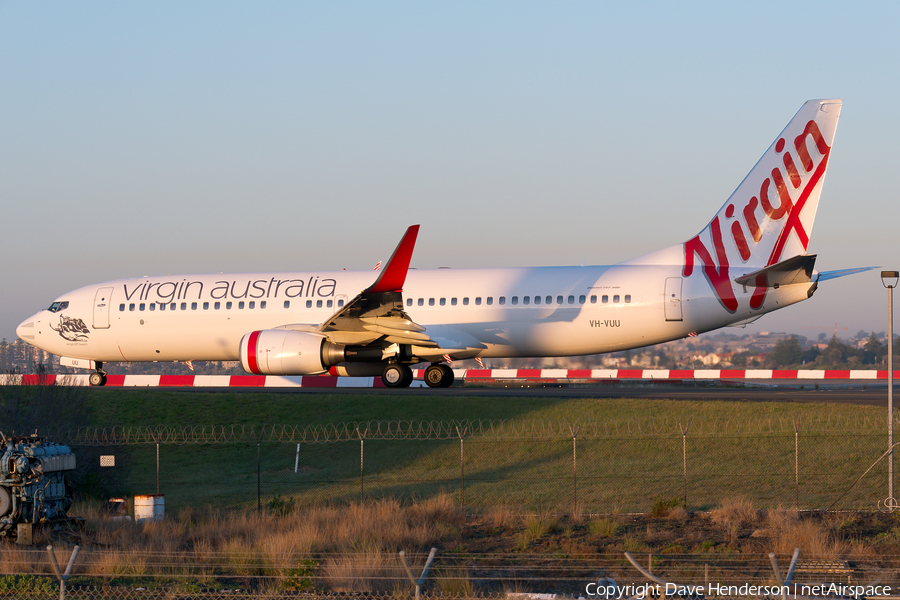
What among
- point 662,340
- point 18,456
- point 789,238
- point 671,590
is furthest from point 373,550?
point 789,238

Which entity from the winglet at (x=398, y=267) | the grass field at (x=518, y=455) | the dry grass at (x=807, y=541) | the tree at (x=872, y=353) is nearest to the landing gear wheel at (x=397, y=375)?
the grass field at (x=518, y=455)

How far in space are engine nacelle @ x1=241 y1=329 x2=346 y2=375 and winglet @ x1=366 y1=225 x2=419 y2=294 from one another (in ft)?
7.75

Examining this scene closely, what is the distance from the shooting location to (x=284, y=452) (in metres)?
23.6

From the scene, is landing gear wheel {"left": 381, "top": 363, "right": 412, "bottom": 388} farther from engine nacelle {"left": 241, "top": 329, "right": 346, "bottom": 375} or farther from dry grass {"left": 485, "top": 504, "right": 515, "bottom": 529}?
dry grass {"left": 485, "top": 504, "right": 515, "bottom": 529}

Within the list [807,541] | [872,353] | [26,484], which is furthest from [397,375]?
[872,353]

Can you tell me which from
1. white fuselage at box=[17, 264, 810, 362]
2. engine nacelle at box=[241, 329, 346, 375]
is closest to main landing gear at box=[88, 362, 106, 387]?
white fuselage at box=[17, 264, 810, 362]

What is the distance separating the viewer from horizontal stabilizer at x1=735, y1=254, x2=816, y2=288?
21078mm

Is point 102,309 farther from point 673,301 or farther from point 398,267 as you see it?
point 673,301

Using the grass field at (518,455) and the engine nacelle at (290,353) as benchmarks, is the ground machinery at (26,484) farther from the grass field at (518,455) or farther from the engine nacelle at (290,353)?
the engine nacelle at (290,353)

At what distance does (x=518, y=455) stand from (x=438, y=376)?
14.4 feet

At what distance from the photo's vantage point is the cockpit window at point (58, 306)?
28.5 metres

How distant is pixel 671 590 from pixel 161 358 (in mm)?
22165

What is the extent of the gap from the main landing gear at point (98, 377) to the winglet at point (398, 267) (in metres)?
12.2

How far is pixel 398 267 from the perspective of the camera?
2086cm
